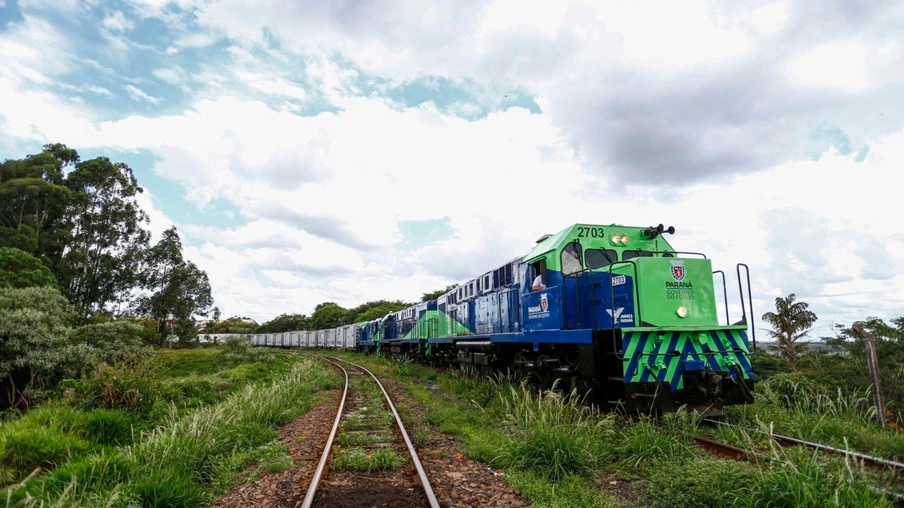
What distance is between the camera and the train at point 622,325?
704 centimetres

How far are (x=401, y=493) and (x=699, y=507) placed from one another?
2825 mm

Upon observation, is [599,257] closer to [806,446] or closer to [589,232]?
[589,232]

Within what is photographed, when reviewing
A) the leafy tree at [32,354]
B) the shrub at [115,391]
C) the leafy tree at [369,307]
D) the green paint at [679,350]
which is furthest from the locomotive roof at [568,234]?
the leafy tree at [369,307]

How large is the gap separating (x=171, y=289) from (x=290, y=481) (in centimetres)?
4430

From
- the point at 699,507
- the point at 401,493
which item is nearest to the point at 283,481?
the point at 401,493

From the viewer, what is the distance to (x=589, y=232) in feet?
30.2

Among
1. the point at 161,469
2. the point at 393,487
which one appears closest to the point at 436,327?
the point at 393,487

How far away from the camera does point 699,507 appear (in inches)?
170

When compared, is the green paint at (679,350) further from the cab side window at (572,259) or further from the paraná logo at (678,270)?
the cab side window at (572,259)

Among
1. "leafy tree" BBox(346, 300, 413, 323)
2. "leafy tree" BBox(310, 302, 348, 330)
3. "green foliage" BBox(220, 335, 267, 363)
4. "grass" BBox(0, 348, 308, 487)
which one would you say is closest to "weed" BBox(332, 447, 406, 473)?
"grass" BBox(0, 348, 308, 487)

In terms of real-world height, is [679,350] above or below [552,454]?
above

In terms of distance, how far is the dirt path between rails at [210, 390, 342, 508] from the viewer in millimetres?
5148

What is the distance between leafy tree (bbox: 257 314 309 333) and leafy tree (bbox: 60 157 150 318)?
55825mm

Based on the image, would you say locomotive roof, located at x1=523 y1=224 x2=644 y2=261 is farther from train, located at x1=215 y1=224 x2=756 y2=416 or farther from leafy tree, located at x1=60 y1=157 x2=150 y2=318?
leafy tree, located at x1=60 y1=157 x2=150 y2=318
